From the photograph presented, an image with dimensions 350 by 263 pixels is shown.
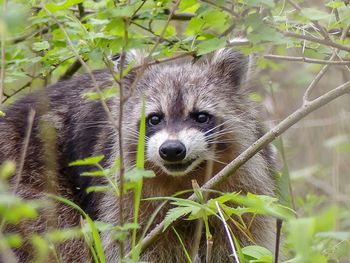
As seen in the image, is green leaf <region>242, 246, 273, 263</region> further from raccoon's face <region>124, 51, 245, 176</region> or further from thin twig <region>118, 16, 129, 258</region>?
raccoon's face <region>124, 51, 245, 176</region>

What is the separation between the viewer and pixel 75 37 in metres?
5.37

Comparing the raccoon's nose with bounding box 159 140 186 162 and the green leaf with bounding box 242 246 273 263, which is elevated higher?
the green leaf with bounding box 242 246 273 263

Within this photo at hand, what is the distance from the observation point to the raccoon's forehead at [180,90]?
559cm

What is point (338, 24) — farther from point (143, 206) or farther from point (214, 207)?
point (143, 206)

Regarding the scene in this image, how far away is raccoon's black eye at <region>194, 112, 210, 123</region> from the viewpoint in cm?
560

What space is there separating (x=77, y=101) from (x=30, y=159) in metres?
0.58

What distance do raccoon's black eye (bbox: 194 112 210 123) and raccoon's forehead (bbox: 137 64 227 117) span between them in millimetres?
32

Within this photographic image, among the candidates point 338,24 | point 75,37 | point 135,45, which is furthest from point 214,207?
point 75,37

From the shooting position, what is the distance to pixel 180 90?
18.7ft

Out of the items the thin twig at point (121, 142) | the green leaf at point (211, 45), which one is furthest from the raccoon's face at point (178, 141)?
the thin twig at point (121, 142)

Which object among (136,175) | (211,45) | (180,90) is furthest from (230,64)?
(136,175)

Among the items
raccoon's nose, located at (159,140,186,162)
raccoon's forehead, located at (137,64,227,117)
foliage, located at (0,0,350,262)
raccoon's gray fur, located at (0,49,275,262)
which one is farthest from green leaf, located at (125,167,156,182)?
raccoon's forehead, located at (137,64,227,117)

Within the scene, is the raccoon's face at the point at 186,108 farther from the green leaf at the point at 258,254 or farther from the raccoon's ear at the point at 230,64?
the green leaf at the point at 258,254

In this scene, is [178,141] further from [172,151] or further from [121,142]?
[121,142]
